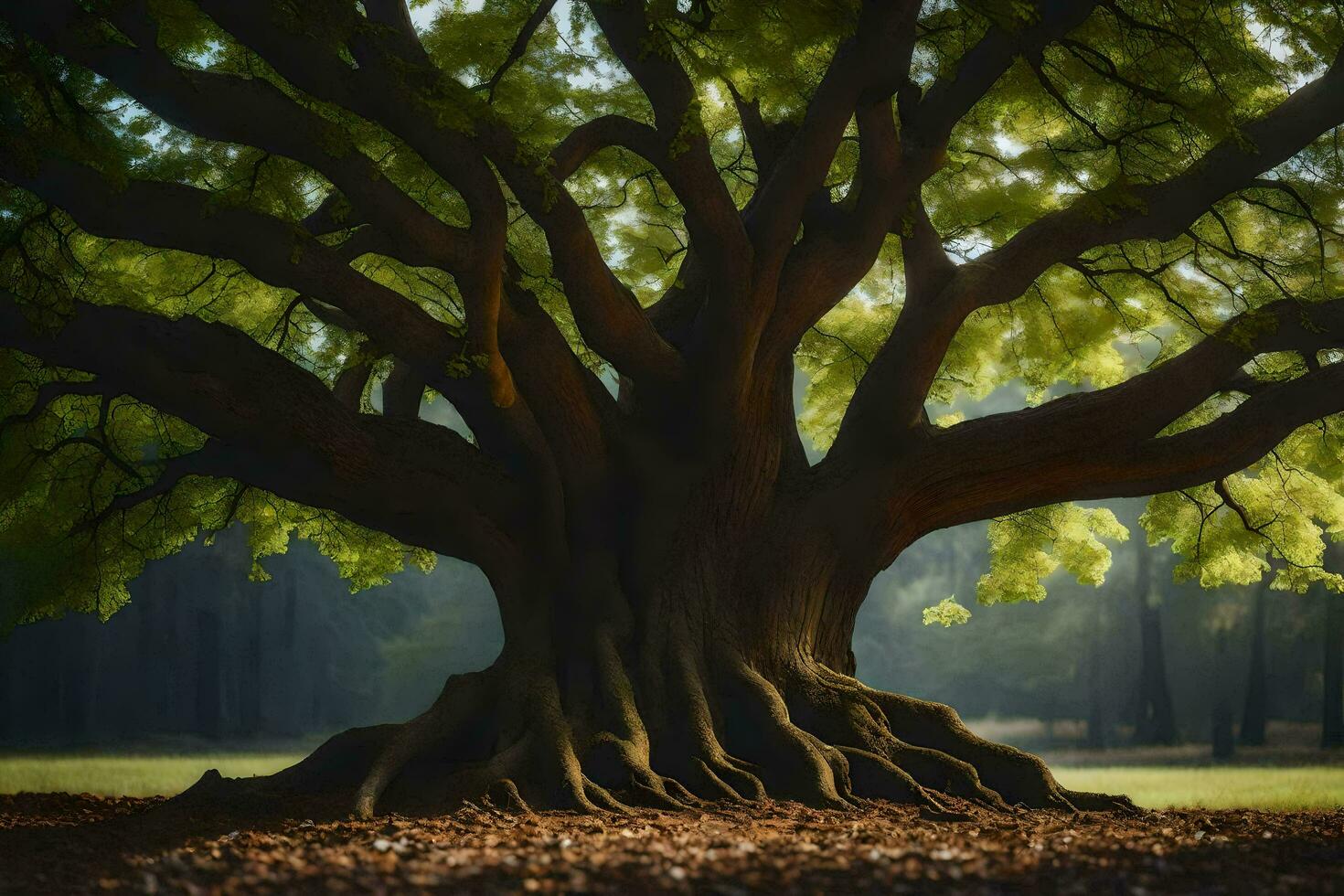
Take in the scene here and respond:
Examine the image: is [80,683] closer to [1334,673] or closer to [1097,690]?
[1097,690]

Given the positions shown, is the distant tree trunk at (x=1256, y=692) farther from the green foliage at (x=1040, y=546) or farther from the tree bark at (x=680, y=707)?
the tree bark at (x=680, y=707)

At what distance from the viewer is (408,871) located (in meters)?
4.22

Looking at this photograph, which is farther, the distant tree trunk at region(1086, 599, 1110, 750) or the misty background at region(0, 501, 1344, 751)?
the distant tree trunk at region(1086, 599, 1110, 750)

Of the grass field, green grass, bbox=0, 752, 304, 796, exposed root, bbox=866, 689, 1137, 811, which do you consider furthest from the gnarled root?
green grass, bbox=0, 752, 304, 796

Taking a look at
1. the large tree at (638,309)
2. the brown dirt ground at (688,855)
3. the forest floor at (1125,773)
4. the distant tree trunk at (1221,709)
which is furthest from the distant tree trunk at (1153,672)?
the brown dirt ground at (688,855)

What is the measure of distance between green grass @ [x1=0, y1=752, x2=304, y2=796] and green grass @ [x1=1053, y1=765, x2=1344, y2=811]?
11638mm

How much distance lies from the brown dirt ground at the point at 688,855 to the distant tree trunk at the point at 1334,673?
1533 centimetres

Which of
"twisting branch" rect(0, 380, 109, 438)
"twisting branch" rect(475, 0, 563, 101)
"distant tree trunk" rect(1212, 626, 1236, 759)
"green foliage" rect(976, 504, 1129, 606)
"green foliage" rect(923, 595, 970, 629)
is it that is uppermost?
"twisting branch" rect(475, 0, 563, 101)

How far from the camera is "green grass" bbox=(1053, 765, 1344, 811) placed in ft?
49.5

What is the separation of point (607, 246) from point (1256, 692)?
17.1m

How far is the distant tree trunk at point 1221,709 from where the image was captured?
22.9 metres

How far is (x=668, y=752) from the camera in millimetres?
7855

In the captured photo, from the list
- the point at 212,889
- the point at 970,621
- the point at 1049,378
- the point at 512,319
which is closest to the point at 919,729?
the point at 512,319

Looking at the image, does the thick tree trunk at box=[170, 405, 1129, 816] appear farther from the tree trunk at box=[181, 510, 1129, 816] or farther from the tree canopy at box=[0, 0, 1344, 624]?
the tree canopy at box=[0, 0, 1344, 624]
